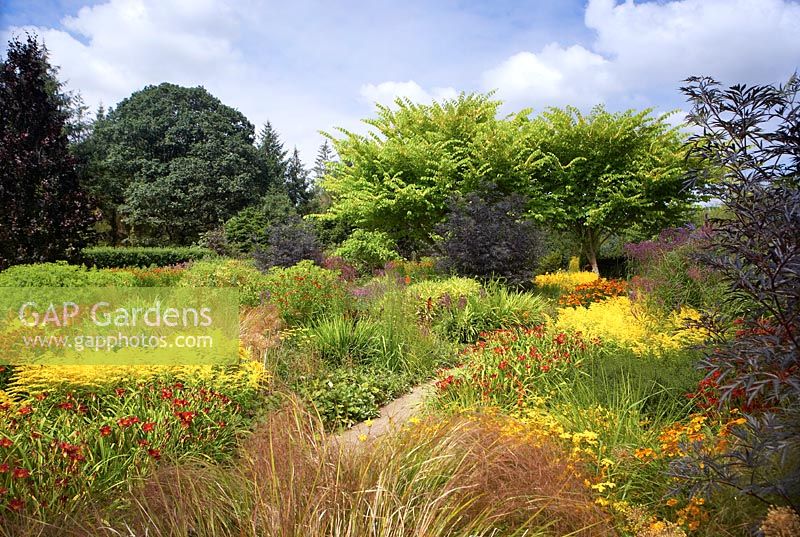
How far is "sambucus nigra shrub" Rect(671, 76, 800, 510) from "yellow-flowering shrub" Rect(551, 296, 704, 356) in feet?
7.86

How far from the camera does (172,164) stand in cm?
2464

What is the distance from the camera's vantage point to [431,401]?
14.4 ft

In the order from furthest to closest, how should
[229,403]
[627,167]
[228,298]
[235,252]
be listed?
[235,252]
[627,167]
[228,298]
[229,403]

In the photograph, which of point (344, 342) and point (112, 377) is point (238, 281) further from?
point (112, 377)

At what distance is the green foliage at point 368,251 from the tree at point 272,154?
14232 millimetres

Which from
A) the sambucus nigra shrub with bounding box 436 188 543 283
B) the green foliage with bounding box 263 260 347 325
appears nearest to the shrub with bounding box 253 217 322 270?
the sambucus nigra shrub with bounding box 436 188 543 283

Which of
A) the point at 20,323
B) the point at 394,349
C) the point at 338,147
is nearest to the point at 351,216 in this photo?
the point at 338,147

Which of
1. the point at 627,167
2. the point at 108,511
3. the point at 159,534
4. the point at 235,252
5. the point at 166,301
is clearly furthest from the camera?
the point at 235,252

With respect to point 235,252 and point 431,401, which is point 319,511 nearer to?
point 431,401

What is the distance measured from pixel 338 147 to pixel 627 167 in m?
7.76

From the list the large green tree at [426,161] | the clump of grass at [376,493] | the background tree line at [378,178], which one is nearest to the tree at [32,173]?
the background tree line at [378,178]

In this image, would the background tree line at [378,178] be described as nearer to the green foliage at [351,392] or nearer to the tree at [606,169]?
the tree at [606,169]

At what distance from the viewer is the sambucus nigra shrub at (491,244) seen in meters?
9.05

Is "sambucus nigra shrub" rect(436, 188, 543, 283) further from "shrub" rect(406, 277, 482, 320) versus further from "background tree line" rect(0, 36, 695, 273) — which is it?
"shrub" rect(406, 277, 482, 320)
